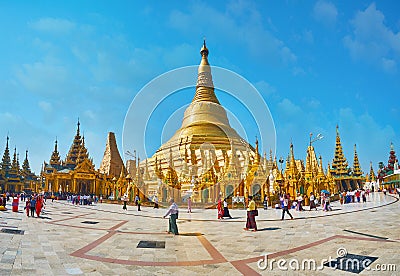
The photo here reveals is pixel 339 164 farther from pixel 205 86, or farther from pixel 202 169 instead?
pixel 202 169

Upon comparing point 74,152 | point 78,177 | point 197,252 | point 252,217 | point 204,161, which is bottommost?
point 197,252

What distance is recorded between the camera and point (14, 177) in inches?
2623

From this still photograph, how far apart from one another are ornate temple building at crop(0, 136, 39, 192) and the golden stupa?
3049 cm

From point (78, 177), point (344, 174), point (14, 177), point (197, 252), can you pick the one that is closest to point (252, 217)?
point (197, 252)

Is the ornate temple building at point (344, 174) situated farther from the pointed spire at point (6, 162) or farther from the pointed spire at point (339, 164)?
the pointed spire at point (6, 162)

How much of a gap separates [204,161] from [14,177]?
154ft

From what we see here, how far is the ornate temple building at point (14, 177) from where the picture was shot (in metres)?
65.2

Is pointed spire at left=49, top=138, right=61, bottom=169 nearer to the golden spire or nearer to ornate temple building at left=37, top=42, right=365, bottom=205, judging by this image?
ornate temple building at left=37, top=42, right=365, bottom=205

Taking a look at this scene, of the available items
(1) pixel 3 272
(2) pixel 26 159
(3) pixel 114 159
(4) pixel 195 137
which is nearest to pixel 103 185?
(3) pixel 114 159

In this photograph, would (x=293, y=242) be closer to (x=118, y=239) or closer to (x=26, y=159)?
(x=118, y=239)

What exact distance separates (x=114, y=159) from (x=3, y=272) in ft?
213

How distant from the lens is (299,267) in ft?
23.9

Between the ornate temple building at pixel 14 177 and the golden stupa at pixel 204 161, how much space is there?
100 ft

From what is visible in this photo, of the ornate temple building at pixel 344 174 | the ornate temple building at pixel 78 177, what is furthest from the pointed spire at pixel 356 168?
the ornate temple building at pixel 78 177
